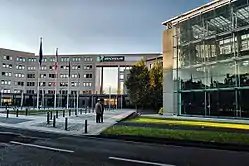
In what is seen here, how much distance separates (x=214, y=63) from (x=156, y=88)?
18533mm

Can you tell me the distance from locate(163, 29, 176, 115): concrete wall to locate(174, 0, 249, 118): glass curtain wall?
4.12 ft

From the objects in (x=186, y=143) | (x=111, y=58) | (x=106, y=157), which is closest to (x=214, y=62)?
(x=186, y=143)

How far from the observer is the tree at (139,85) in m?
48.4

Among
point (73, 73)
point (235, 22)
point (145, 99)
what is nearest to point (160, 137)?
point (235, 22)

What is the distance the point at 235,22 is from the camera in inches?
1172

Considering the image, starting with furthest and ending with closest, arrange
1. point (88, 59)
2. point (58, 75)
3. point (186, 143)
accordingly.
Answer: point (58, 75) → point (88, 59) → point (186, 143)

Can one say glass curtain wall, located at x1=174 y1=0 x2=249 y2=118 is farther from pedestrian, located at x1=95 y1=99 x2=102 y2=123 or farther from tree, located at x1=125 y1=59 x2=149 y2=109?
pedestrian, located at x1=95 y1=99 x2=102 y2=123

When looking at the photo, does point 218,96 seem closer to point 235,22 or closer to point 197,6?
point 235,22

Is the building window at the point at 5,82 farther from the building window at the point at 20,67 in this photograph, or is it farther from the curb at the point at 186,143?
the curb at the point at 186,143

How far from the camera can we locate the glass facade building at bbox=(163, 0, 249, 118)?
28.6 metres

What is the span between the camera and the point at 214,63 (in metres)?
31.6

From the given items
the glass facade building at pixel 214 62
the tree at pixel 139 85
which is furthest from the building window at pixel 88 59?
the glass facade building at pixel 214 62

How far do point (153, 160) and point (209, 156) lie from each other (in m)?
2.32

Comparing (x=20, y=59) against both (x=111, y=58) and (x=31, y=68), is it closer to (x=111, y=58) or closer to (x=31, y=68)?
(x=31, y=68)
